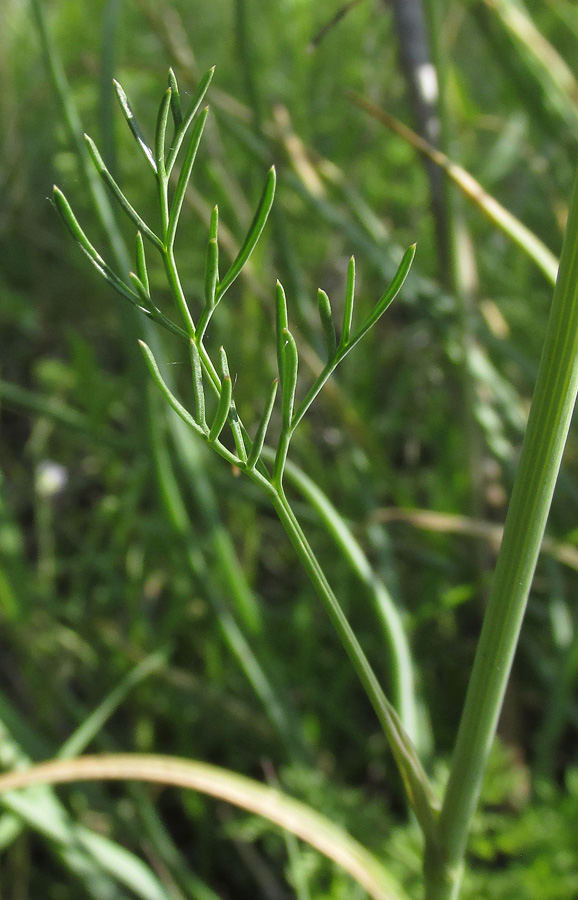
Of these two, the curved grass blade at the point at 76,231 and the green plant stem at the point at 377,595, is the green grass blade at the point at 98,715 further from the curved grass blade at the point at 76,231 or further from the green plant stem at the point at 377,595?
the curved grass blade at the point at 76,231

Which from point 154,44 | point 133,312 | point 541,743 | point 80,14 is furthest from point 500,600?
point 154,44

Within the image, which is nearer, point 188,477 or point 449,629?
point 188,477

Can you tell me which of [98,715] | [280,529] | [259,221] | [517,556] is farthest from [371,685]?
[280,529]

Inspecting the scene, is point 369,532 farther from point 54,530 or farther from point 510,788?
point 54,530

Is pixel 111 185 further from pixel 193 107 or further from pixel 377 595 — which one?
pixel 377 595

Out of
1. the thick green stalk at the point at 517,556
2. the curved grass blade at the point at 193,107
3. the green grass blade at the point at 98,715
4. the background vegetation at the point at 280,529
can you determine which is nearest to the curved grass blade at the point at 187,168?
the curved grass blade at the point at 193,107

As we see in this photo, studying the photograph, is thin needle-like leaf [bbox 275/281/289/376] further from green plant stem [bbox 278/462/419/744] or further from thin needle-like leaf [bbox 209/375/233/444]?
green plant stem [bbox 278/462/419/744]
